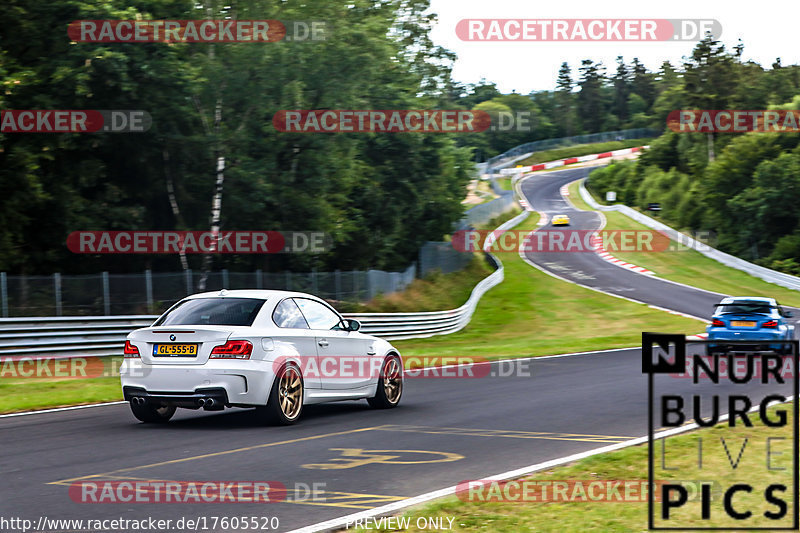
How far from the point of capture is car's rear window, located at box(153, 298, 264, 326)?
36.8 feet

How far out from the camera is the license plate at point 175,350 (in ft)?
35.6

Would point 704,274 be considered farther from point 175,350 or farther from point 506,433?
point 175,350

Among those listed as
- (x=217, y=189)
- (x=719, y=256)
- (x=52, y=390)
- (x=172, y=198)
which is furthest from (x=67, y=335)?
(x=719, y=256)

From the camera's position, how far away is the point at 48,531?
20.1ft

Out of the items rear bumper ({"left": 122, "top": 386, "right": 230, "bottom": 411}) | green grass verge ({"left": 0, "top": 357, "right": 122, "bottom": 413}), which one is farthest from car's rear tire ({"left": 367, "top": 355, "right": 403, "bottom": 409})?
green grass verge ({"left": 0, "top": 357, "right": 122, "bottom": 413})

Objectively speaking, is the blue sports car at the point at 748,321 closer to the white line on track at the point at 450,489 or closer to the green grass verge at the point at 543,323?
A: the green grass verge at the point at 543,323

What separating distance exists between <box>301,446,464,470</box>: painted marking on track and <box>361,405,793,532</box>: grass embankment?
49.6 inches

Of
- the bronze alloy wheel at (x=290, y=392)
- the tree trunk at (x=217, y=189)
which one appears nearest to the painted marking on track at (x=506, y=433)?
the bronze alloy wheel at (x=290, y=392)

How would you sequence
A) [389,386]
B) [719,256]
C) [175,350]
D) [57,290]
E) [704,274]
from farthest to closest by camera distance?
[719,256], [704,274], [57,290], [389,386], [175,350]

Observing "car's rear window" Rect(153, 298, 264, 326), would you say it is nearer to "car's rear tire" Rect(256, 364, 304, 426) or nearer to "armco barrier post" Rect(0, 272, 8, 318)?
"car's rear tire" Rect(256, 364, 304, 426)

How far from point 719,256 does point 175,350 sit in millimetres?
55727

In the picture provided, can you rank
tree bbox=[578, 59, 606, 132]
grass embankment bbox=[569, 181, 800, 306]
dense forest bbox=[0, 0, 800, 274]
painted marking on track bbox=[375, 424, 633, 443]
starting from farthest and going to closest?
tree bbox=[578, 59, 606, 132] < grass embankment bbox=[569, 181, 800, 306] < dense forest bbox=[0, 0, 800, 274] < painted marking on track bbox=[375, 424, 633, 443]

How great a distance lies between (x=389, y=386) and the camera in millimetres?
13406

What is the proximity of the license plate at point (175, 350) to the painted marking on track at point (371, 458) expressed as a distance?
7.56ft
